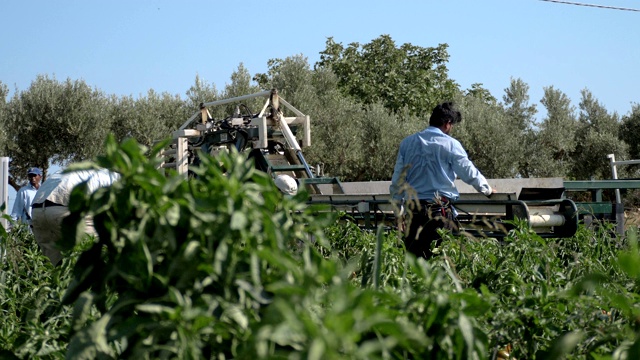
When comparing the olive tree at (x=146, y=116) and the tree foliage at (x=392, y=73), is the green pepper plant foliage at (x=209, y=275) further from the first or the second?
the tree foliage at (x=392, y=73)

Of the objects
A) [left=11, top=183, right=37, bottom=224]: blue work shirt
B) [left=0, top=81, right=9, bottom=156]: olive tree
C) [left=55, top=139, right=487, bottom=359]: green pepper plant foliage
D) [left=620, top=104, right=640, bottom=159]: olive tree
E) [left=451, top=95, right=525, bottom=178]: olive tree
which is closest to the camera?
[left=55, top=139, right=487, bottom=359]: green pepper plant foliage

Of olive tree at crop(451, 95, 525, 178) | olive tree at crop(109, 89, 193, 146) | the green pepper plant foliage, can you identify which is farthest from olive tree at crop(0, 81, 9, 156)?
the green pepper plant foliage

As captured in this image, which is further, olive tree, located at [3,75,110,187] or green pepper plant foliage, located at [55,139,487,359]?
olive tree, located at [3,75,110,187]

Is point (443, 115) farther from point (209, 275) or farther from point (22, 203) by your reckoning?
point (22, 203)

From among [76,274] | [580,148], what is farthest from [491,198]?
[580,148]

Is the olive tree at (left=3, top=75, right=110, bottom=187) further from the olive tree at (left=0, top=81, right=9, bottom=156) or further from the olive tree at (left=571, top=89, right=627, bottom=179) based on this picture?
the olive tree at (left=571, top=89, right=627, bottom=179)

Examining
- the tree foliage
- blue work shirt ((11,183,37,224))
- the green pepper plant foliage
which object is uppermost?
the tree foliage

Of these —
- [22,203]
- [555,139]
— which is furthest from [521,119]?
[22,203]

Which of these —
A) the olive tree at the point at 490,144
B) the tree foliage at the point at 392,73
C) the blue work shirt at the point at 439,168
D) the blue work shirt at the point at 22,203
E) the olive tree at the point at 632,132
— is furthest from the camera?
the tree foliage at the point at 392,73

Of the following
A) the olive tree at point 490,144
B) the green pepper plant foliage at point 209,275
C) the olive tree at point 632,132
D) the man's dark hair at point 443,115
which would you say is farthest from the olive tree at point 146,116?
the green pepper plant foliage at point 209,275

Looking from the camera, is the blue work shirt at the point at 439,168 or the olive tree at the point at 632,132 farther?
the olive tree at the point at 632,132

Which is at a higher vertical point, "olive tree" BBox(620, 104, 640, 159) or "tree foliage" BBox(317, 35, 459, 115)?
"tree foliage" BBox(317, 35, 459, 115)

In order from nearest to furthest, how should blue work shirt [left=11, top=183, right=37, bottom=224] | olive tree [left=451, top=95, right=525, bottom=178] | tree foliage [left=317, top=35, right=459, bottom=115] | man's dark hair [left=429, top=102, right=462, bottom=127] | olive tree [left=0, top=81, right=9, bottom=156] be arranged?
man's dark hair [left=429, top=102, right=462, bottom=127] < blue work shirt [left=11, top=183, right=37, bottom=224] < olive tree [left=0, top=81, right=9, bottom=156] < olive tree [left=451, top=95, right=525, bottom=178] < tree foliage [left=317, top=35, right=459, bottom=115]

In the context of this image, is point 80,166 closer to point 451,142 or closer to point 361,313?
point 361,313
